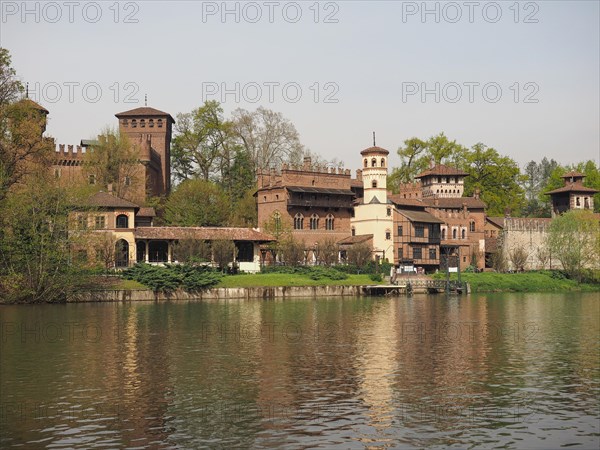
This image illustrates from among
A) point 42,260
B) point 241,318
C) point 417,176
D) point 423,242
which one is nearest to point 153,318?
point 241,318

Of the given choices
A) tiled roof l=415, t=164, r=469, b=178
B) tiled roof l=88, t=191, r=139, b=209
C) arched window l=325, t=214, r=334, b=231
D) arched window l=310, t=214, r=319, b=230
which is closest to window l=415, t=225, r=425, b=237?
arched window l=325, t=214, r=334, b=231

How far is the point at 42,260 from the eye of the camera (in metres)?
47.4

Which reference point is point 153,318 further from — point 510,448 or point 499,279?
point 499,279

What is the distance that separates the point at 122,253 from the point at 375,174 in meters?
27.7

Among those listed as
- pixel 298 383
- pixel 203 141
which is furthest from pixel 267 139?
pixel 298 383

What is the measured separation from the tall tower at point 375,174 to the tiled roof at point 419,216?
2544 mm

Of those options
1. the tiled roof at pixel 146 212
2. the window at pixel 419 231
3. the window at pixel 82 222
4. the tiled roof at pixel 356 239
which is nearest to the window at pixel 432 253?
the window at pixel 419 231

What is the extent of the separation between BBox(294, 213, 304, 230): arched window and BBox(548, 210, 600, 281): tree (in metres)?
23.6

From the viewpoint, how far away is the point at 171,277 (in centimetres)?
5297

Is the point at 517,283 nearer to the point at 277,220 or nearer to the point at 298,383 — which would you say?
the point at 277,220

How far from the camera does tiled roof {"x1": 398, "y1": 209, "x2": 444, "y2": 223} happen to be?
75.0 metres

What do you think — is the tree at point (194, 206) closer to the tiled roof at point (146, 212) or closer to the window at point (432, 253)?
the tiled roof at point (146, 212)

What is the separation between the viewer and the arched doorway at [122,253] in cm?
5900

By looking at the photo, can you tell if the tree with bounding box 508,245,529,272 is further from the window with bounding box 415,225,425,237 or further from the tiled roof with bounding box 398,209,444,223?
the window with bounding box 415,225,425,237
